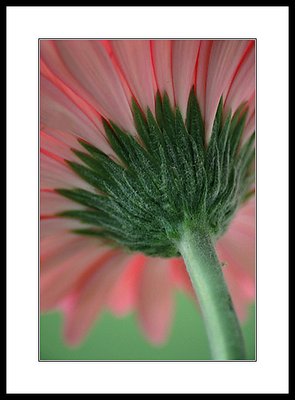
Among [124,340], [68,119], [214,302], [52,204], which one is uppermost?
[68,119]

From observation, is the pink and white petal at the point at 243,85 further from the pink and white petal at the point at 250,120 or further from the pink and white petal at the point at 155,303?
the pink and white petal at the point at 155,303

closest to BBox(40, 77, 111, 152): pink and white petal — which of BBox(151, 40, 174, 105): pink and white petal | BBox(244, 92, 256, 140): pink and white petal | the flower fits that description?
the flower

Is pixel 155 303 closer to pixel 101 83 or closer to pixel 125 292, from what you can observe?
pixel 125 292

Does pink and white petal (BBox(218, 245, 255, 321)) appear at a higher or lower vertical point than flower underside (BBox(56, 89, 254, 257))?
lower

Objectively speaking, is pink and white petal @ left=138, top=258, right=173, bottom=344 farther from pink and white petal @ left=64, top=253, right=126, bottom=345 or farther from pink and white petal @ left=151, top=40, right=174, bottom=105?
pink and white petal @ left=151, top=40, right=174, bottom=105

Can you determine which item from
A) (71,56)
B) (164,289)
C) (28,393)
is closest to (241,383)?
(164,289)

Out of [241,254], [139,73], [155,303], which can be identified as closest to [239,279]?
[241,254]
